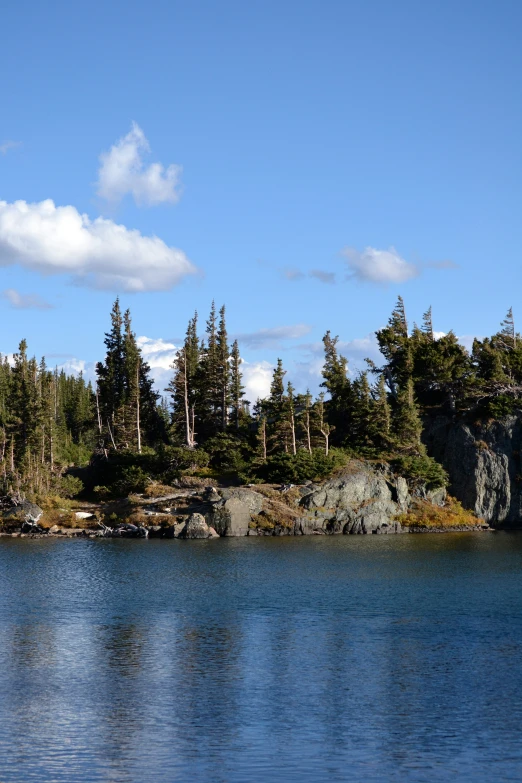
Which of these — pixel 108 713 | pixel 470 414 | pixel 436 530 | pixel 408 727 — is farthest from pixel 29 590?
pixel 470 414

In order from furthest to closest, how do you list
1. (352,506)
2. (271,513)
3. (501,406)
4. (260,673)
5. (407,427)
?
(501,406), (407,427), (352,506), (271,513), (260,673)

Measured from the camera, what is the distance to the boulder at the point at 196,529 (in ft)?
260

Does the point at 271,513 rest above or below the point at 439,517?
above

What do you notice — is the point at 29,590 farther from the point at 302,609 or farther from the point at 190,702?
the point at 190,702

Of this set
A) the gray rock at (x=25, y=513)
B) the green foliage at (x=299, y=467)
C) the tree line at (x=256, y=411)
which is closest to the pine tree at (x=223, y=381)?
the tree line at (x=256, y=411)

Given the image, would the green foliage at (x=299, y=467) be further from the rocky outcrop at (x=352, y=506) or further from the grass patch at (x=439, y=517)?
the grass patch at (x=439, y=517)

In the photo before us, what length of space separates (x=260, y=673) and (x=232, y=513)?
50210 mm

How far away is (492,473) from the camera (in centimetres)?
9369

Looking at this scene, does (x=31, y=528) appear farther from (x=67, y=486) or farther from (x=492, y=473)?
(x=492, y=473)

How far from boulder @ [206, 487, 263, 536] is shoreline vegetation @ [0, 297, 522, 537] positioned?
0.97ft

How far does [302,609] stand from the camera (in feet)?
141

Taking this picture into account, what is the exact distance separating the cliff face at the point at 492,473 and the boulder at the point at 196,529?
31360 millimetres

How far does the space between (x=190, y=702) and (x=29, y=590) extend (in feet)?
79.6

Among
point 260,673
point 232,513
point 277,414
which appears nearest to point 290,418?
point 277,414
